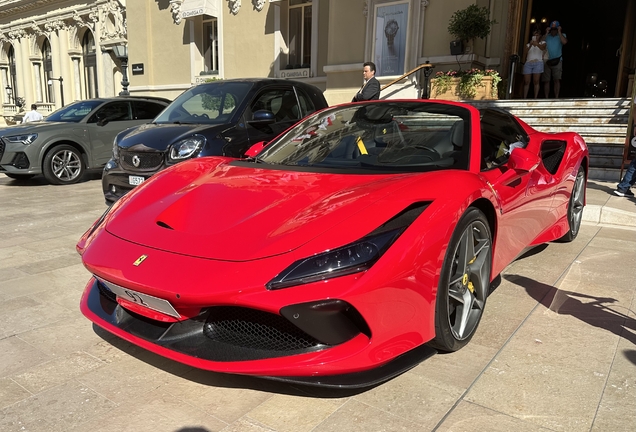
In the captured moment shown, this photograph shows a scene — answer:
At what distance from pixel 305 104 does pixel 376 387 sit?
481 centimetres

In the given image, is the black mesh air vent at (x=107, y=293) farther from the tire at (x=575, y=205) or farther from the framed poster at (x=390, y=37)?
the framed poster at (x=390, y=37)

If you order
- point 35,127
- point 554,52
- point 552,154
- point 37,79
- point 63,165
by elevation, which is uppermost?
point 554,52

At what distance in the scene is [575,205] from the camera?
4.58 meters

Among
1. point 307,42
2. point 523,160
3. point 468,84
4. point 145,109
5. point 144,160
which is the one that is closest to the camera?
point 523,160

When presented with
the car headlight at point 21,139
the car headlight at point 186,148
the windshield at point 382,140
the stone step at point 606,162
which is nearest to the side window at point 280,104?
the car headlight at point 186,148

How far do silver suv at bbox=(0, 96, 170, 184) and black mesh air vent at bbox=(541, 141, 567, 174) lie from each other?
7.20 metres

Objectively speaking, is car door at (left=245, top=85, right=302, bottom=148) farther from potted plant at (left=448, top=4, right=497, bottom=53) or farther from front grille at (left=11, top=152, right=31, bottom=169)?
potted plant at (left=448, top=4, right=497, bottom=53)

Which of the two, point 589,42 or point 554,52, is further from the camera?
point 589,42

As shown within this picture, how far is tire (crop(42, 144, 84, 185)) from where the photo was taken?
26.5 feet

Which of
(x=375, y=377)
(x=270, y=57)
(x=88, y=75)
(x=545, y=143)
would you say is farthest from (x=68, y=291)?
(x=88, y=75)

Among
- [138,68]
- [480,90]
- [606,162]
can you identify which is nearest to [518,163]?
[606,162]

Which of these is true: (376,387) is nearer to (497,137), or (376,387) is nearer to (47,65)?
(497,137)

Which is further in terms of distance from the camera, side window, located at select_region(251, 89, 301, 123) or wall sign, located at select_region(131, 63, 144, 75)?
wall sign, located at select_region(131, 63, 144, 75)

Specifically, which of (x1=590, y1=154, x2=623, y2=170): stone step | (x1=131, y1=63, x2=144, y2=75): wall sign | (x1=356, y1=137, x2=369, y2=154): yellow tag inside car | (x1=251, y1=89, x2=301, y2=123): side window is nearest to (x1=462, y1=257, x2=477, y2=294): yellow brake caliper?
(x1=356, y1=137, x2=369, y2=154): yellow tag inside car
